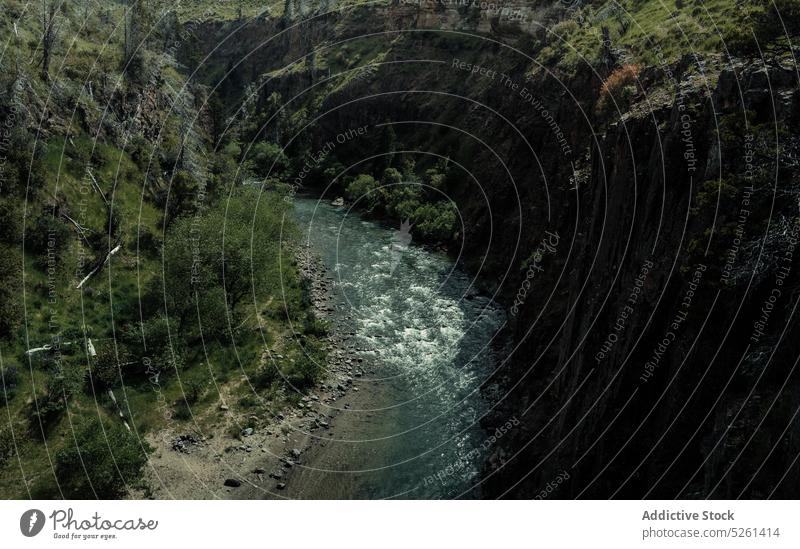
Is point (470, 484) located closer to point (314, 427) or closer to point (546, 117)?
point (314, 427)

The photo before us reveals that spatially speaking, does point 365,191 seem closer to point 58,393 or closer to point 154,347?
point 154,347

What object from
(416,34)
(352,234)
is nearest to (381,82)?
(416,34)

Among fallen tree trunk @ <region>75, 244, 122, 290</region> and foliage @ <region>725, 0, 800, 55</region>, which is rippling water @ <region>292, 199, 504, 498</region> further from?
foliage @ <region>725, 0, 800, 55</region>

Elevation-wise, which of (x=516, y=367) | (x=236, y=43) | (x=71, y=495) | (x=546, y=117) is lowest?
(x=71, y=495)

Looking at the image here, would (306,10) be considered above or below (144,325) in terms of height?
above

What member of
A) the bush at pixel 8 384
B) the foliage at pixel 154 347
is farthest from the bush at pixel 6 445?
the foliage at pixel 154 347

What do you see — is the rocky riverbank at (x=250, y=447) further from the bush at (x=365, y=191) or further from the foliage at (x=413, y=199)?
the bush at (x=365, y=191)

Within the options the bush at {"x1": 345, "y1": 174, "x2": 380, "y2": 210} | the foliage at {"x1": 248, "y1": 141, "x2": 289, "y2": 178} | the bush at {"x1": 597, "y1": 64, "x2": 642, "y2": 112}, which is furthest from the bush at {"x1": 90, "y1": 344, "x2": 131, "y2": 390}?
the foliage at {"x1": 248, "y1": 141, "x2": 289, "y2": 178}
